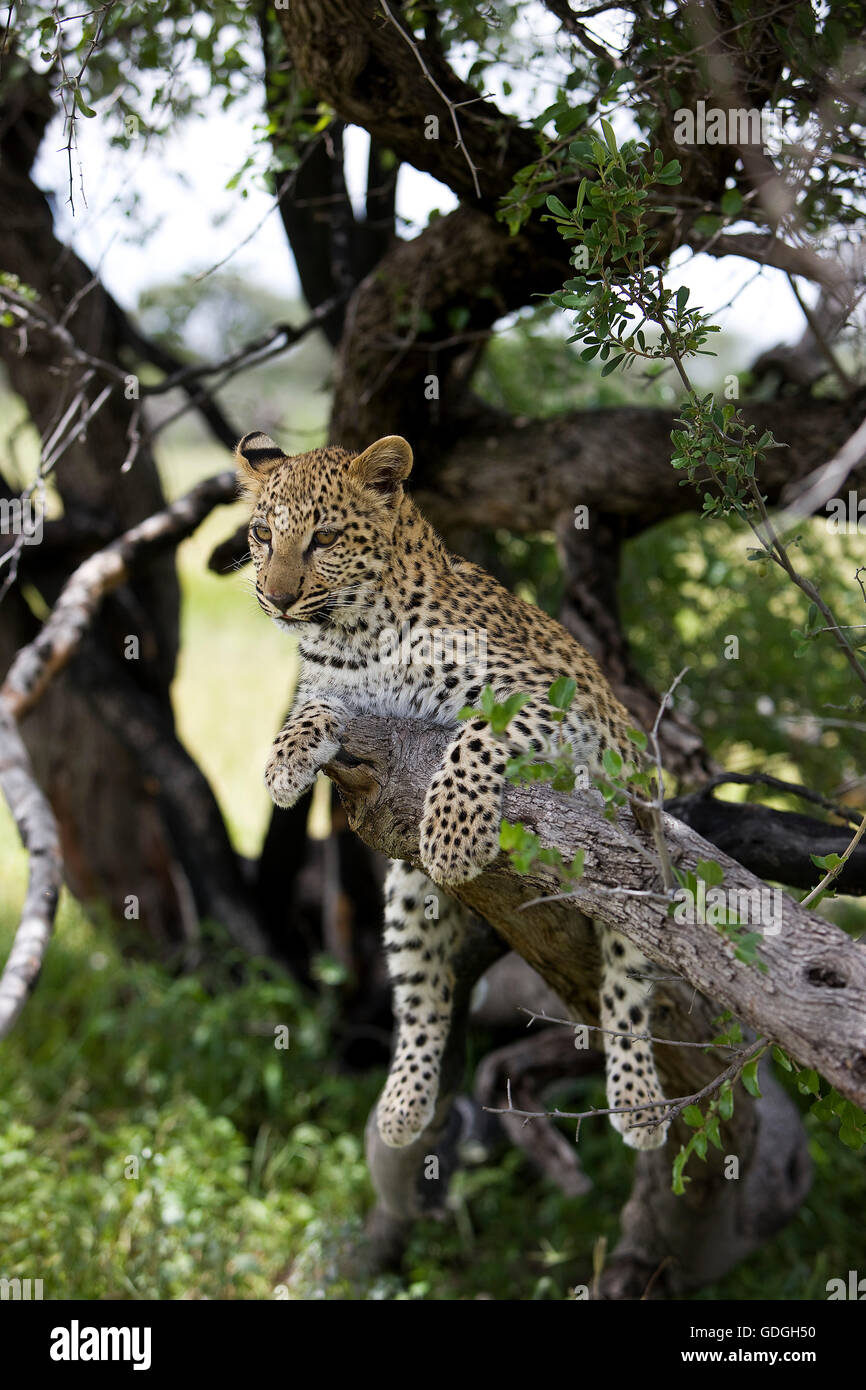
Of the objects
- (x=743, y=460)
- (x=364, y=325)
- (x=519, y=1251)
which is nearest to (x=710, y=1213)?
(x=519, y=1251)

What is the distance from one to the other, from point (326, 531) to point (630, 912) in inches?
65.1

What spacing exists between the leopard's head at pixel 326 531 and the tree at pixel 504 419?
0.52 m

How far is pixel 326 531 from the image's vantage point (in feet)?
13.4

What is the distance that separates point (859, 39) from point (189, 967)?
631cm

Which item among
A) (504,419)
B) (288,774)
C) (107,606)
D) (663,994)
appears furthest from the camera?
(107,606)

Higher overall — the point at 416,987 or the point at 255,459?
the point at 255,459

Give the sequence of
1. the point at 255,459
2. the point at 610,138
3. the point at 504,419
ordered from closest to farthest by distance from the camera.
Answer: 1. the point at 610,138
2. the point at 255,459
3. the point at 504,419

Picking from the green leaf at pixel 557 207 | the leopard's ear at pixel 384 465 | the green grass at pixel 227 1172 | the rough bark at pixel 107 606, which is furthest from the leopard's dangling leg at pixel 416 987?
the rough bark at pixel 107 606

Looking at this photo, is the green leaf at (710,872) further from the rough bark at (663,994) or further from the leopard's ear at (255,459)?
the leopard's ear at (255,459)

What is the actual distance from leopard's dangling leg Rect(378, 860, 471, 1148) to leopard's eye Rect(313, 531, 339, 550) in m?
1.21

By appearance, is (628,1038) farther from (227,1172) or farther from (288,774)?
(227,1172)

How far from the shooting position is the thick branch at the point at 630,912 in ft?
8.92

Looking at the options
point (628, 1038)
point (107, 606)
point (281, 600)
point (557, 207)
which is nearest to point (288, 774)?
point (281, 600)

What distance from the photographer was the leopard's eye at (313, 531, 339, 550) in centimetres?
409
